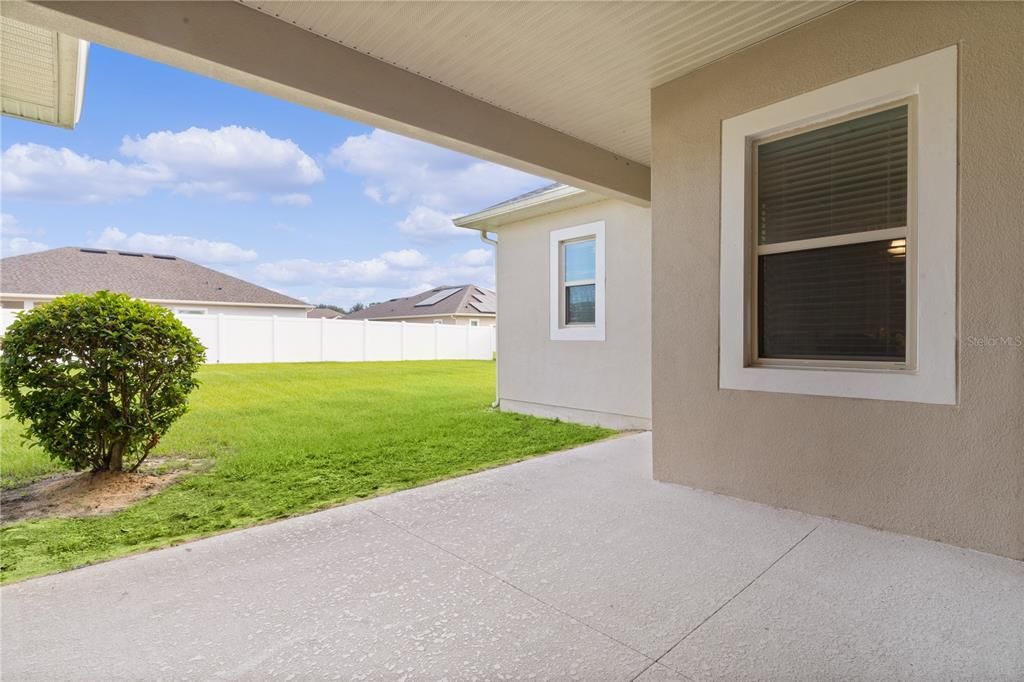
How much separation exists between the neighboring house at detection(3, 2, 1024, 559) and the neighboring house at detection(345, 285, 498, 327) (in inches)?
950

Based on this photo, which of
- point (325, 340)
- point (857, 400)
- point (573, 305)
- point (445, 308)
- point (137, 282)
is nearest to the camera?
point (857, 400)

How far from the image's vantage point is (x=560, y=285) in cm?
760

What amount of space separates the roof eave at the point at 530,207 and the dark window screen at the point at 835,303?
10.6 feet

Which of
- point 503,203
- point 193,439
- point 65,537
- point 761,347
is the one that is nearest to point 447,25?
point 761,347

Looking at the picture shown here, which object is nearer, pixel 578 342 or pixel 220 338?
pixel 578 342

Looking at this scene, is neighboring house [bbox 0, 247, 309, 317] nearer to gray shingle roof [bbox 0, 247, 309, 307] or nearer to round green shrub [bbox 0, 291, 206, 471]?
gray shingle roof [bbox 0, 247, 309, 307]

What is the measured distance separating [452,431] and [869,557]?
4907mm

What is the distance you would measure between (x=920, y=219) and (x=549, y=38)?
97.6 inches

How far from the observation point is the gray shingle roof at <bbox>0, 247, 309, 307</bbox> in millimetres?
19297

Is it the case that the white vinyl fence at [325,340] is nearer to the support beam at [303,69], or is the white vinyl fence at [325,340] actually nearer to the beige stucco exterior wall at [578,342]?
the beige stucco exterior wall at [578,342]

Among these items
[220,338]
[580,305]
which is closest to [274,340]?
[220,338]

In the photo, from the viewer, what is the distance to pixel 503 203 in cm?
780

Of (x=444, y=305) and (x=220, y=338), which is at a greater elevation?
(x=444, y=305)

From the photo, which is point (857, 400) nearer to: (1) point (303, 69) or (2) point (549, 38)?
(2) point (549, 38)
